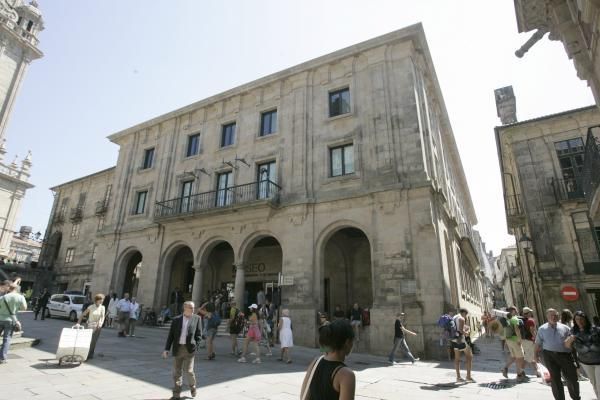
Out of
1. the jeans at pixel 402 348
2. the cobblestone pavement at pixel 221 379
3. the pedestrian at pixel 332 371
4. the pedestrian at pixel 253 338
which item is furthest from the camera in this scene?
the jeans at pixel 402 348

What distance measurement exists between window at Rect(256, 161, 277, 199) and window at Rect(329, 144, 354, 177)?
3190 millimetres

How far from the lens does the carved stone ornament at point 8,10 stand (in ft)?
105

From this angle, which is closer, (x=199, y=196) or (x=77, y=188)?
(x=199, y=196)

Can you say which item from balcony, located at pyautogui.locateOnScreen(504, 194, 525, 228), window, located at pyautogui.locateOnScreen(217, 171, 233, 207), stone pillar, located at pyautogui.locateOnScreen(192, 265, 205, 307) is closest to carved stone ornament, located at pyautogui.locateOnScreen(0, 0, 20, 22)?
window, located at pyautogui.locateOnScreen(217, 171, 233, 207)

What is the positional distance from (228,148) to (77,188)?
24.8 metres

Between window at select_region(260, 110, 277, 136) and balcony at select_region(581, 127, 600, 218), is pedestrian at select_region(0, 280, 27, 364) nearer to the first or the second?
window at select_region(260, 110, 277, 136)

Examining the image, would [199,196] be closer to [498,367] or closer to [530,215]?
[498,367]

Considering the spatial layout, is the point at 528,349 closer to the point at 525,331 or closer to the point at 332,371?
the point at 525,331

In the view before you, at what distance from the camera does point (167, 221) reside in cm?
1952

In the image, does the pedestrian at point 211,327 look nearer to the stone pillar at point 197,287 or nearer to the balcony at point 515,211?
the stone pillar at point 197,287

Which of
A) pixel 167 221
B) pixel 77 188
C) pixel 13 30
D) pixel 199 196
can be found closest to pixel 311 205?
pixel 199 196

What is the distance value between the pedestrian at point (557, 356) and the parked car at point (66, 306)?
21805mm

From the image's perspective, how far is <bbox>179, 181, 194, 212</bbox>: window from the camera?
19580 mm

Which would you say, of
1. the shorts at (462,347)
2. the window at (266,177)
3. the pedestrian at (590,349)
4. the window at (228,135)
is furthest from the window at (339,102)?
the pedestrian at (590,349)
